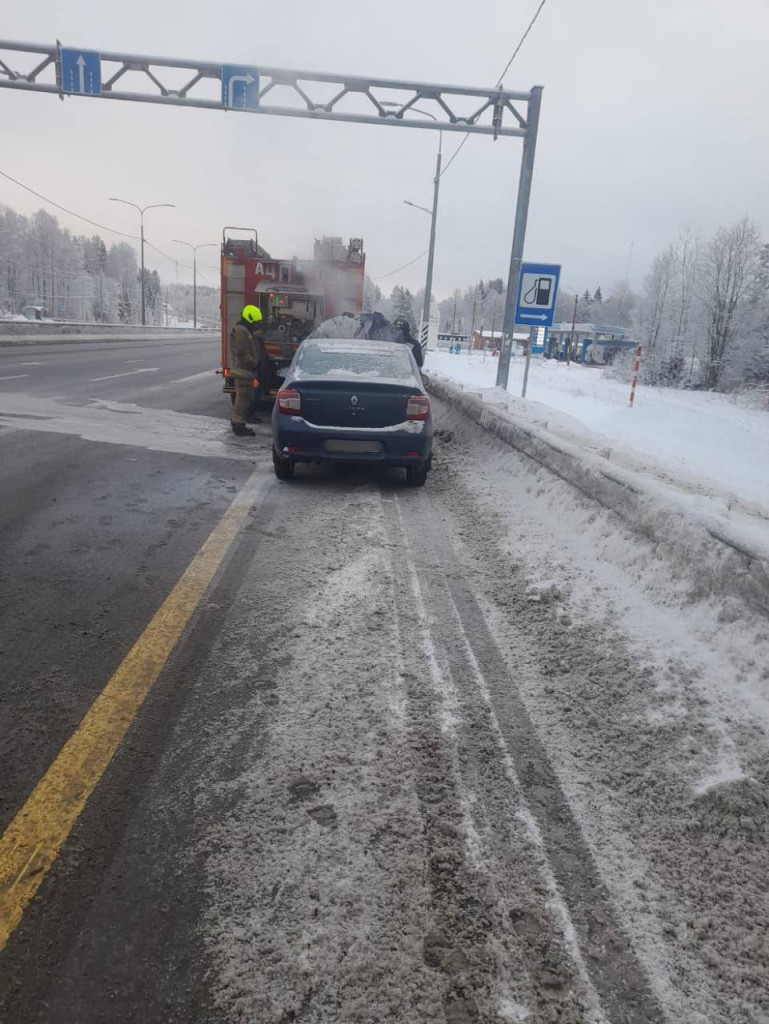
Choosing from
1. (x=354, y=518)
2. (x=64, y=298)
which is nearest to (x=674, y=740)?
(x=354, y=518)

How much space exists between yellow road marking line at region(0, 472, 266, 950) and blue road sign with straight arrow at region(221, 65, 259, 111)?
14320 mm

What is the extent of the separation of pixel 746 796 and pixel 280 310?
11.8 meters

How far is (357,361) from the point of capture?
7016 millimetres

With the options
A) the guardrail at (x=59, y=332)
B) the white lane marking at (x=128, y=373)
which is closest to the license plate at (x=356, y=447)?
the white lane marking at (x=128, y=373)

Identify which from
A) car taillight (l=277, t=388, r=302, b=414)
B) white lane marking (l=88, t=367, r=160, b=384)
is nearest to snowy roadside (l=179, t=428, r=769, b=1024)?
car taillight (l=277, t=388, r=302, b=414)

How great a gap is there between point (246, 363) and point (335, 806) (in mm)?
7949

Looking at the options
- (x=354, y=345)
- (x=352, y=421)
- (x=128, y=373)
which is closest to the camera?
(x=352, y=421)

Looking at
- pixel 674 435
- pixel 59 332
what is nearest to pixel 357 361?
pixel 674 435

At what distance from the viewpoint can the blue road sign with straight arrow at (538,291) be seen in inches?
468

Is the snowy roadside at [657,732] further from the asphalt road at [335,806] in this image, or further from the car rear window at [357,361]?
the car rear window at [357,361]

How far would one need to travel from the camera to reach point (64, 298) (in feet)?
404

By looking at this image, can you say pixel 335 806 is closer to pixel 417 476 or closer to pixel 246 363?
pixel 417 476

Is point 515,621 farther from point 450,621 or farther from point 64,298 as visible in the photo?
point 64,298

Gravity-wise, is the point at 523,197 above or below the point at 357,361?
above
